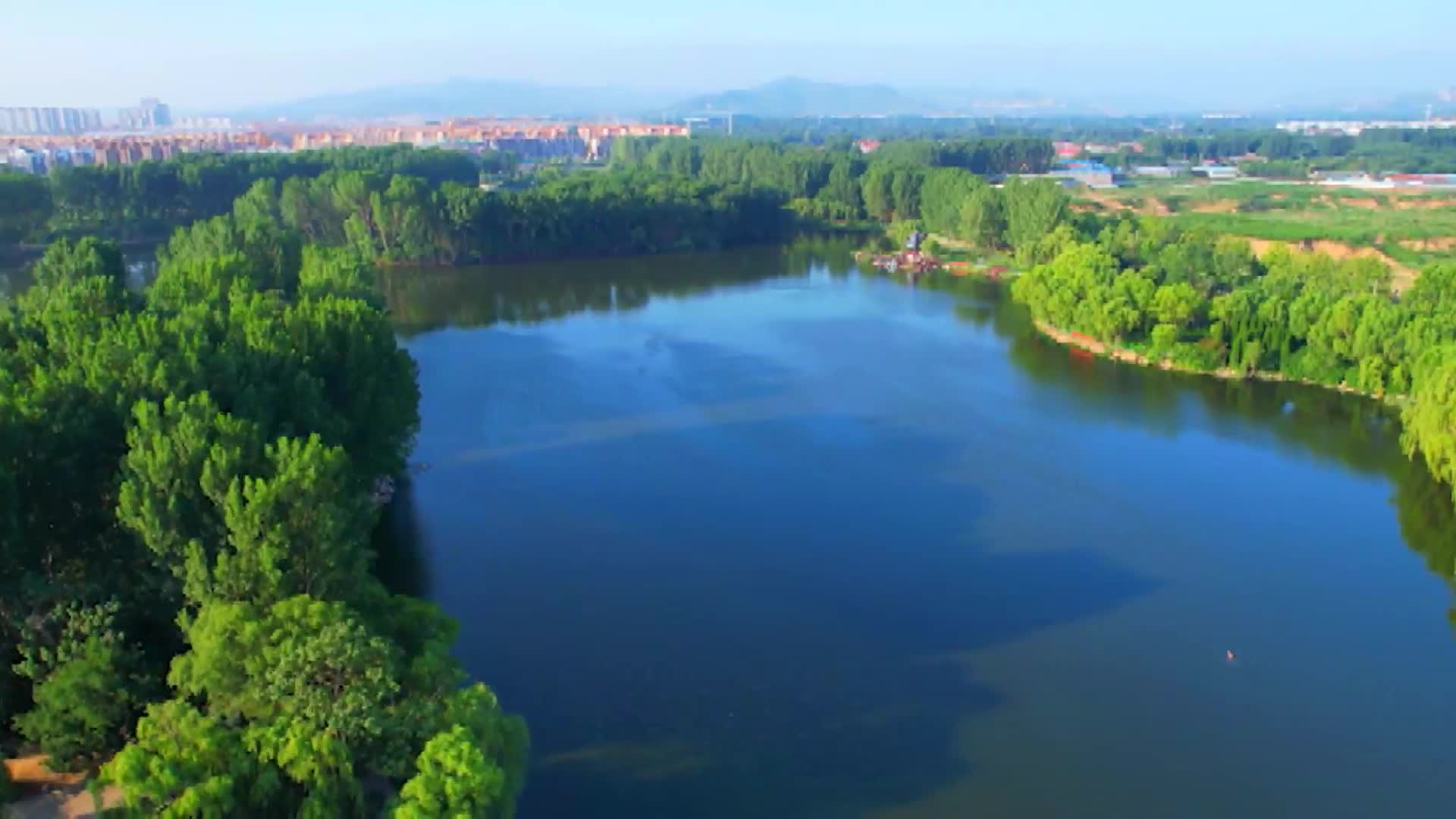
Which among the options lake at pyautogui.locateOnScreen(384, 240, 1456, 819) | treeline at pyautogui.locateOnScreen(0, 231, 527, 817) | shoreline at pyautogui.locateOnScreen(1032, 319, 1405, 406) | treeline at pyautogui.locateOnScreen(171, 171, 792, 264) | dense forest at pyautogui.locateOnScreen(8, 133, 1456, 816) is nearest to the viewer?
treeline at pyautogui.locateOnScreen(0, 231, 527, 817)

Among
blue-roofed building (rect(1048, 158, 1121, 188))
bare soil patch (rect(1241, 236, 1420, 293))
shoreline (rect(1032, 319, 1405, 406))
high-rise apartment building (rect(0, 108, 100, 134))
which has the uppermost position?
high-rise apartment building (rect(0, 108, 100, 134))

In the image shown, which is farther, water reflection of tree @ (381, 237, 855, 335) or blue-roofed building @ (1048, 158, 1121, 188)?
blue-roofed building @ (1048, 158, 1121, 188)

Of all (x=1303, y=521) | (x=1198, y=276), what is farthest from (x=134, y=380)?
(x=1198, y=276)

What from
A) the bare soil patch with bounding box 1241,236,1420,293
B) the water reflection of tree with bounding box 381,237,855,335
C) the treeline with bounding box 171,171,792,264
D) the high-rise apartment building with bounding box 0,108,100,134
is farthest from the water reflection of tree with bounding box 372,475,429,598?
the high-rise apartment building with bounding box 0,108,100,134

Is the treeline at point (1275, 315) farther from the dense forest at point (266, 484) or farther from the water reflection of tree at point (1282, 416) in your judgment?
the water reflection of tree at point (1282, 416)

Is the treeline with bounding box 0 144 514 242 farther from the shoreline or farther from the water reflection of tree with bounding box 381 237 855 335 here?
the shoreline

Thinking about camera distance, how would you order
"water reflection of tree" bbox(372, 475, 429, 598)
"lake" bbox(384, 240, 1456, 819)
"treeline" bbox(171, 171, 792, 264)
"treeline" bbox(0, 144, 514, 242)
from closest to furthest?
1. "lake" bbox(384, 240, 1456, 819)
2. "water reflection of tree" bbox(372, 475, 429, 598)
3. "treeline" bbox(171, 171, 792, 264)
4. "treeline" bbox(0, 144, 514, 242)

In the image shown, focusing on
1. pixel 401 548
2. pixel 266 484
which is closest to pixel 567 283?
pixel 401 548

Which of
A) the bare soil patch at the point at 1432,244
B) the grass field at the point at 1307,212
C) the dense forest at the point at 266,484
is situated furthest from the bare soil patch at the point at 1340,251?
the dense forest at the point at 266,484

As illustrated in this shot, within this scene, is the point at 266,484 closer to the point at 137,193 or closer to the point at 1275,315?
the point at 1275,315
